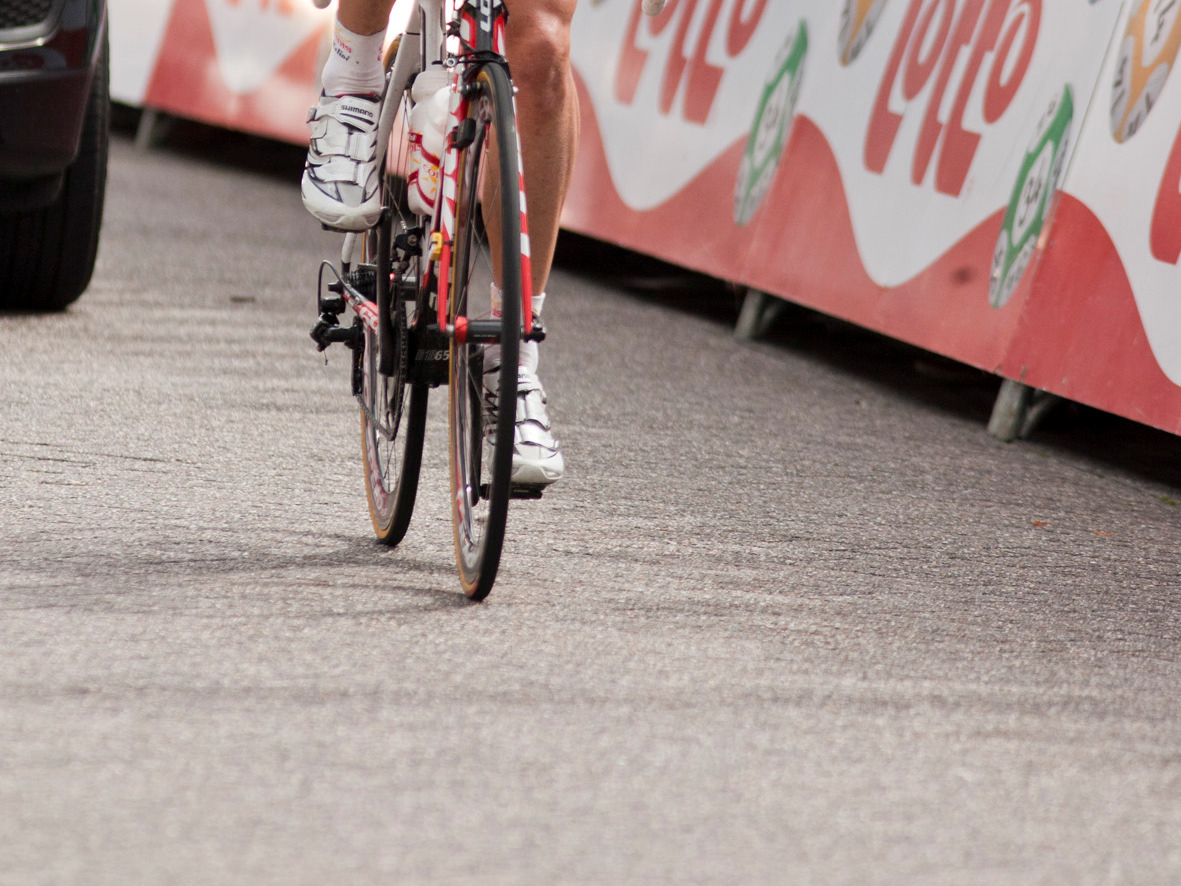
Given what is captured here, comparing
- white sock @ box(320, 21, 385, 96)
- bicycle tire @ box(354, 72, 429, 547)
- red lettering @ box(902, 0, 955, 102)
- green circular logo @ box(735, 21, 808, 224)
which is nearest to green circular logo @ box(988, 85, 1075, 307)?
red lettering @ box(902, 0, 955, 102)

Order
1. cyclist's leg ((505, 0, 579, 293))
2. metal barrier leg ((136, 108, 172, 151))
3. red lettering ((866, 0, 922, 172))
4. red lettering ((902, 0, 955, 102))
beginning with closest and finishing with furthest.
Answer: cyclist's leg ((505, 0, 579, 293)) → red lettering ((902, 0, 955, 102)) → red lettering ((866, 0, 922, 172)) → metal barrier leg ((136, 108, 172, 151))

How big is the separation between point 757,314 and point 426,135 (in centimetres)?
374

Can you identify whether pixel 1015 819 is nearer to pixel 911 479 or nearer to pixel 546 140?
pixel 546 140

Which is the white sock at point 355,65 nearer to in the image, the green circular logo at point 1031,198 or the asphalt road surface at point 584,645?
the asphalt road surface at point 584,645

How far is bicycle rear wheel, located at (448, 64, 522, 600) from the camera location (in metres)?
2.79

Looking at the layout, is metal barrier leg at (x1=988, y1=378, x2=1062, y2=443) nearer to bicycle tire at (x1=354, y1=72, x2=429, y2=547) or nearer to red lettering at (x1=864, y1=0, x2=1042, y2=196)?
red lettering at (x1=864, y1=0, x2=1042, y2=196)

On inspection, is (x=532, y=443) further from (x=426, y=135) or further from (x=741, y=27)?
(x=741, y=27)

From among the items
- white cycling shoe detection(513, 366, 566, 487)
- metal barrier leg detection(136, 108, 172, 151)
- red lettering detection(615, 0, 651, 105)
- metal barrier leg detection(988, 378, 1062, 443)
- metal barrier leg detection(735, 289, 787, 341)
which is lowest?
metal barrier leg detection(136, 108, 172, 151)

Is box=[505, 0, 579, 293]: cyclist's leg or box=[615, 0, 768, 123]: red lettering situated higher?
box=[505, 0, 579, 293]: cyclist's leg

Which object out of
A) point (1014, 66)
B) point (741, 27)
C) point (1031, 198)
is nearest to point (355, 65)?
point (1031, 198)

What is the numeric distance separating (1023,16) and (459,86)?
10.5 ft

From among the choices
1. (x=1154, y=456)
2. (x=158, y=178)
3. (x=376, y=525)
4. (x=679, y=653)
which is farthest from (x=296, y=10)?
(x=679, y=653)

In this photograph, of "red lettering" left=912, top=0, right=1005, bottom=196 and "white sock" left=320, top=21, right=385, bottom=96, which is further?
"red lettering" left=912, top=0, right=1005, bottom=196

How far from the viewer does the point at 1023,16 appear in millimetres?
5664
